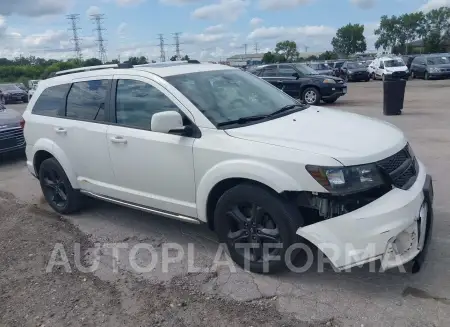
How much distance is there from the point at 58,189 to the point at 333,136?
11.6 feet

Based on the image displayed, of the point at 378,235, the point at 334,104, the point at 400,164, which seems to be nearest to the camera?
the point at 378,235

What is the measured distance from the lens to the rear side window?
15.6 feet

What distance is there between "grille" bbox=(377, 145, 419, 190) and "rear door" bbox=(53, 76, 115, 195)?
2.70 m

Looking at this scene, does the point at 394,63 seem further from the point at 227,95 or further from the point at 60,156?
the point at 60,156

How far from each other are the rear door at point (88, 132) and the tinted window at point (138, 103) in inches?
8.2

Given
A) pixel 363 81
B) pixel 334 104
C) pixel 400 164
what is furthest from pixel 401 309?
pixel 363 81

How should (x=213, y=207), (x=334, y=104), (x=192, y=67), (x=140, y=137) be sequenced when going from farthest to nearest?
(x=334, y=104), (x=192, y=67), (x=140, y=137), (x=213, y=207)

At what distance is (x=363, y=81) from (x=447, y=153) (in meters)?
28.2

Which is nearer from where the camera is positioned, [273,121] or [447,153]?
[273,121]

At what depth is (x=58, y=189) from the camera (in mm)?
5527

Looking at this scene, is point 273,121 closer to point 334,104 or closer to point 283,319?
point 283,319

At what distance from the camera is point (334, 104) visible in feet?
58.7

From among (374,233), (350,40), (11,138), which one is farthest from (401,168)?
(350,40)

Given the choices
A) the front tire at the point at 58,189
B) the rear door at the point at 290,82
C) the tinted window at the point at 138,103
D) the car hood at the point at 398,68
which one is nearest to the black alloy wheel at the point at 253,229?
the tinted window at the point at 138,103
